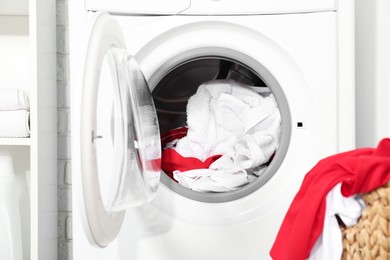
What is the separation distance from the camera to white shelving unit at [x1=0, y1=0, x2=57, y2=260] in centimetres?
A: 124

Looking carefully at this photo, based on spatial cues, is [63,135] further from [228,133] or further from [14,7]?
[228,133]

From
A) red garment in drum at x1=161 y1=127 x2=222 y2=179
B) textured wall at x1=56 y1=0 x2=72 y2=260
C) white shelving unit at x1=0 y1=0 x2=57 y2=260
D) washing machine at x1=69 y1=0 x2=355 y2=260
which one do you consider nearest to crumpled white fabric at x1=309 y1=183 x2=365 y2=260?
washing machine at x1=69 y1=0 x2=355 y2=260

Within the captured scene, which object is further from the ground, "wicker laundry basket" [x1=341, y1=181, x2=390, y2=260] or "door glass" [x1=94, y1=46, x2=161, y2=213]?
"door glass" [x1=94, y1=46, x2=161, y2=213]

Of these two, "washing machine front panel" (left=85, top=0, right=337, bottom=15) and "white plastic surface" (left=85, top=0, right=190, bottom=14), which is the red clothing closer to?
"washing machine front panel" (left=85, top=0, right=337, bottom=15)

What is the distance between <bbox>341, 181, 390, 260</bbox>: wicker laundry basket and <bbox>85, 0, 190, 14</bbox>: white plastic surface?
70 centimetres

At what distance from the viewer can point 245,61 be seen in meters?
1.18

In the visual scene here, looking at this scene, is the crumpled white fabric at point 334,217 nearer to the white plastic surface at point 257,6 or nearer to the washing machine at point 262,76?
the washing machine at point 262,76

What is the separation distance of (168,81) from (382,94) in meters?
0.65

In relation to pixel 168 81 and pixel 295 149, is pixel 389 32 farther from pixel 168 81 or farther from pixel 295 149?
pixel 168 81

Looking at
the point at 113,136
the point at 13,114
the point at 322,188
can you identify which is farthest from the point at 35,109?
the point at 322,188

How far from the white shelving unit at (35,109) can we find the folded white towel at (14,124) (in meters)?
0.03

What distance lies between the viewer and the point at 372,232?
69 centimetres

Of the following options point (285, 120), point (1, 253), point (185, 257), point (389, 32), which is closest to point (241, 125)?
point (285, 120)

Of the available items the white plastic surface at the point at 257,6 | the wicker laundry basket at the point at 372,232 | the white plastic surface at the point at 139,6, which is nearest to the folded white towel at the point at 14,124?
the white plastic surface at the point at 139,6
